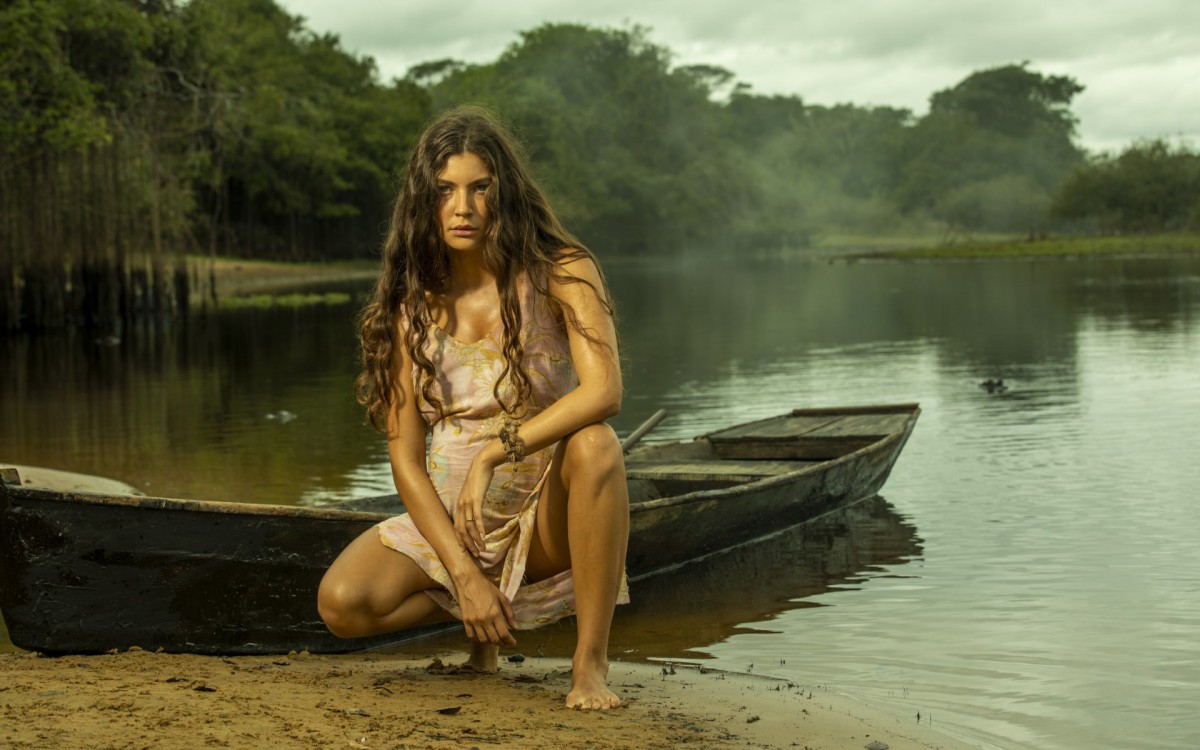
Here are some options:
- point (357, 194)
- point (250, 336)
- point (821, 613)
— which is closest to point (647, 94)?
point (357, 194)

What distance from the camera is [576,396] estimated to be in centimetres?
389

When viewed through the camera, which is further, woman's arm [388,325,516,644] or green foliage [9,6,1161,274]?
A: green foliage [9,6,1161,274]

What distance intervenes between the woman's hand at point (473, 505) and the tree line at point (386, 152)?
40.9 inches

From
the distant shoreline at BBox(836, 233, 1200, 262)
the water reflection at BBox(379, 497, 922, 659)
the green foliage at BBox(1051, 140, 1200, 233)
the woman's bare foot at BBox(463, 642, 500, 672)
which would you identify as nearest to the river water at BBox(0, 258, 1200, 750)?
the water reflection at BBox(379, 497, 922, 659)

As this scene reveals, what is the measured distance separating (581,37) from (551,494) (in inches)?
2791

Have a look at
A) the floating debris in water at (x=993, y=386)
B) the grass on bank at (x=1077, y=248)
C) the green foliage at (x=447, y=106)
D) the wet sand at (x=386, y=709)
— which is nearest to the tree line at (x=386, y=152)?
the green foliage at (x=447, y=106)

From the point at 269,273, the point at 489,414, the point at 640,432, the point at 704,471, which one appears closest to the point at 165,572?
the point at 489,414

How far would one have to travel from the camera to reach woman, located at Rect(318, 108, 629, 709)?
3887mm

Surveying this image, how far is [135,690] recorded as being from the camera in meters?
4.01

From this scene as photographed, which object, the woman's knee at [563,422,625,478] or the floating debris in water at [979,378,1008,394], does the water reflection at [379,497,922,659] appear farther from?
the floating debris in water at [979,378,1008,394]

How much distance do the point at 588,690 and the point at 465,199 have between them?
143 centimetres

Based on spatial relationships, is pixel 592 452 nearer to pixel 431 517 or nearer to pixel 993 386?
pixel 431 517

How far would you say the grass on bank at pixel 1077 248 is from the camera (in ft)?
192

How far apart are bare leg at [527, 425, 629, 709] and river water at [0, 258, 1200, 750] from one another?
1.53ft
